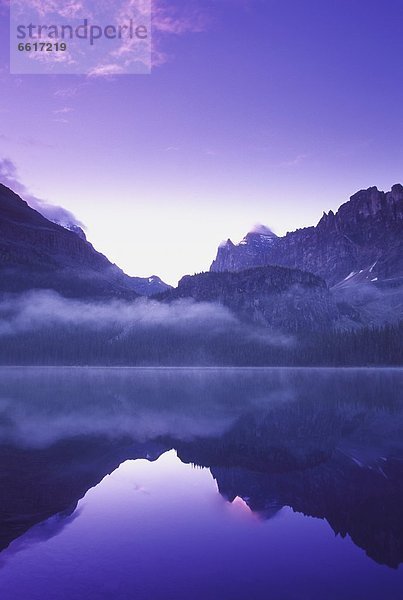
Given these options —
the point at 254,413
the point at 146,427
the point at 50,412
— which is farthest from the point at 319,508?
the point at 50,412

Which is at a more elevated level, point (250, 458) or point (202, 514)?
point (202, 514)

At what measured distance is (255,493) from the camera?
22234mm

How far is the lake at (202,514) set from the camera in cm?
1332

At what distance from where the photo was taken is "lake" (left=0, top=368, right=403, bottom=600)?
13320 millimetres

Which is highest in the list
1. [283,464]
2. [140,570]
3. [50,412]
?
[140,570]

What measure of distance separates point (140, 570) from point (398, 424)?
35022mm

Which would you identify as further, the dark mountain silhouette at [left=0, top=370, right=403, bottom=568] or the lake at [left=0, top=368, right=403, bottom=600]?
the dark mountain silhouette at [left=0, top=370, right=403, bottom=568]

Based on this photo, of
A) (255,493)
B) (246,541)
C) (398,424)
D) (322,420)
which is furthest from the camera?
(322,420)

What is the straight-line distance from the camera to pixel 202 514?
20234 mm

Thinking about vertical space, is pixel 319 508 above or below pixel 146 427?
above

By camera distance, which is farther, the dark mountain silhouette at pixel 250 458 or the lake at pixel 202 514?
the dark mountain silhouette at pixel 250 458

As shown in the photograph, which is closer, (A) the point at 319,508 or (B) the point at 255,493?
(A) the point at 319,508

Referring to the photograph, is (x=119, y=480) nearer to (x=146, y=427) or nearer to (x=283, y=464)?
(x=283, y=464)

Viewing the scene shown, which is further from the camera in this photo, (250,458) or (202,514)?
(250,458)
